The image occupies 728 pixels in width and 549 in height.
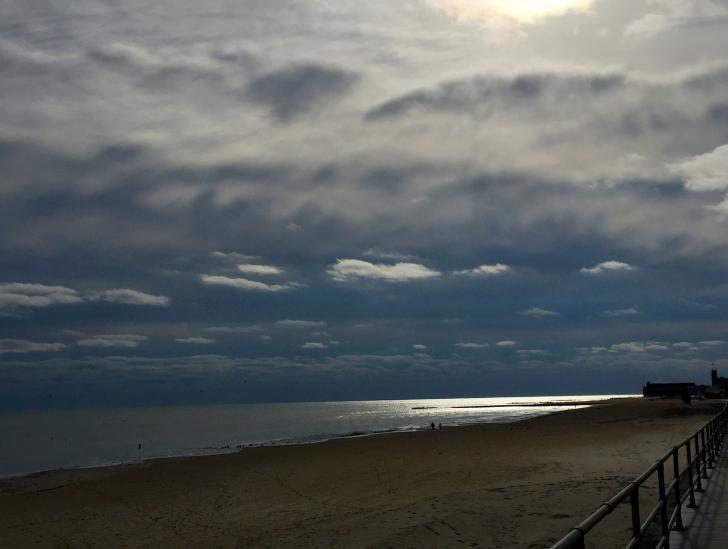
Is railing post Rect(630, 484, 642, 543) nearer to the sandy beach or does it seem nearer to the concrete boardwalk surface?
the concrete boardwalk surface

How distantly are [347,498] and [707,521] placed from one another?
12.5 meters

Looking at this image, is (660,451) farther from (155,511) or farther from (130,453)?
(130,453)

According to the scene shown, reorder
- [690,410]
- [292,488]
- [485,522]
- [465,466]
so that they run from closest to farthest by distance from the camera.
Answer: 1. [485,522]
2. [292,488]
3. [465,466]
4. [690,410]

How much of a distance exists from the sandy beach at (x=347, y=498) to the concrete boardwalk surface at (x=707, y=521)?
1383mm

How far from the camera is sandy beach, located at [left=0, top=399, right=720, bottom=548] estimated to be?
12.6 meters

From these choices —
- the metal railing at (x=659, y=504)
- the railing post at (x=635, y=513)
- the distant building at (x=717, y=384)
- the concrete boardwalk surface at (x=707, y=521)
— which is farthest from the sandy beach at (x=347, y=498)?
the distant building at (x=717, y=384)

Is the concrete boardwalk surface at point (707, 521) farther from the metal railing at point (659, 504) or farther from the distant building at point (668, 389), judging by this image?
the distant building at point (668, 389)

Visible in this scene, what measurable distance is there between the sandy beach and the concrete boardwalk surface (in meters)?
1.38

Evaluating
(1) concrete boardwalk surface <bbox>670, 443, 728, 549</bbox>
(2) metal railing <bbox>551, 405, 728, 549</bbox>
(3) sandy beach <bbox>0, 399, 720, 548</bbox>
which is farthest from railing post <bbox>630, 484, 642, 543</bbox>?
(3) sandy beach <bbox>0, 399, 720, 548</bbox>

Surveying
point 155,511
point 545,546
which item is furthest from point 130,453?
point 545,546

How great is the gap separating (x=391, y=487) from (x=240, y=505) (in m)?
4.82

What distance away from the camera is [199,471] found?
1339 inches

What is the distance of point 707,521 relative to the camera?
30.9 ft

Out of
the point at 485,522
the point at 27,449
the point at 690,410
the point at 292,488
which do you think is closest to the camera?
the point at 485,522
